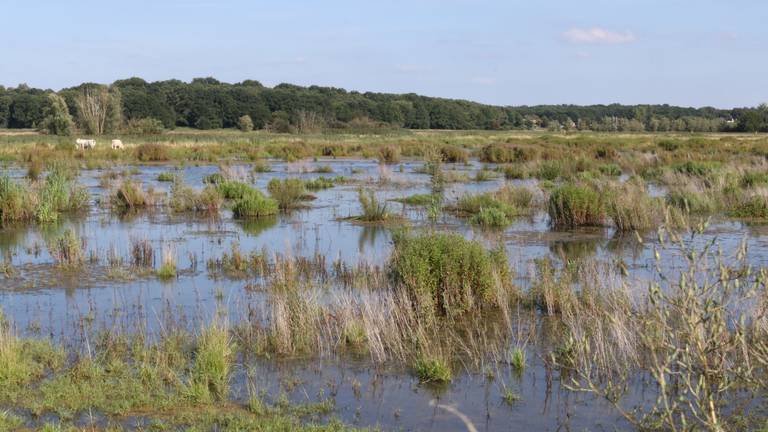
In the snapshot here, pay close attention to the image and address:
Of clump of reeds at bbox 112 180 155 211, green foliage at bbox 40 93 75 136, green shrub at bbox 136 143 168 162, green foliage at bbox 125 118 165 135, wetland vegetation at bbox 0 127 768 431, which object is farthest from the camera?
green foliage at bbox 125 118 165 135

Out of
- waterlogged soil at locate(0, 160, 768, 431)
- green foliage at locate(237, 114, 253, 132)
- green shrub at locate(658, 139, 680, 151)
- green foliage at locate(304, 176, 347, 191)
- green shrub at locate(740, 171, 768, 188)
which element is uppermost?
green foliage at locate(237, 114, 253, 132)

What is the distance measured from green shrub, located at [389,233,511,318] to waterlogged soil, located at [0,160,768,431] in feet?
4.40

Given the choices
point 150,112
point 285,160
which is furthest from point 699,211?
point 150,112

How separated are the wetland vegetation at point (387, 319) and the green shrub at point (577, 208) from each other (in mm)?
51

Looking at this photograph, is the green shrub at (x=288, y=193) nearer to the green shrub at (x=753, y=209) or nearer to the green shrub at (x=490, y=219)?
the green shrub at (x=490, y=219)

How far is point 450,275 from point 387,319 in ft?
5.43

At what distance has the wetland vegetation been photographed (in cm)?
664

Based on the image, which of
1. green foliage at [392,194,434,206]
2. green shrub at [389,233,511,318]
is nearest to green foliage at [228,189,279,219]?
green foliage at [392,194,434,206]

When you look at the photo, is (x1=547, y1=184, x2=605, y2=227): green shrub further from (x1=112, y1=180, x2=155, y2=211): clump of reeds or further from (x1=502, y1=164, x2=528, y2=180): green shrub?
(x1=502, y1=164, x2=528, y2=180): green shrub

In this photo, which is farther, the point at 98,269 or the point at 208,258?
the point at 208,258

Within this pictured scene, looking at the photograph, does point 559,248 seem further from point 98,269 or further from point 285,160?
point 285,160

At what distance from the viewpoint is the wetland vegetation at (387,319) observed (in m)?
6.64

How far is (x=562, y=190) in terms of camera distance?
752 inches

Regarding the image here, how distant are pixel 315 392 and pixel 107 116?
81.2 metres
